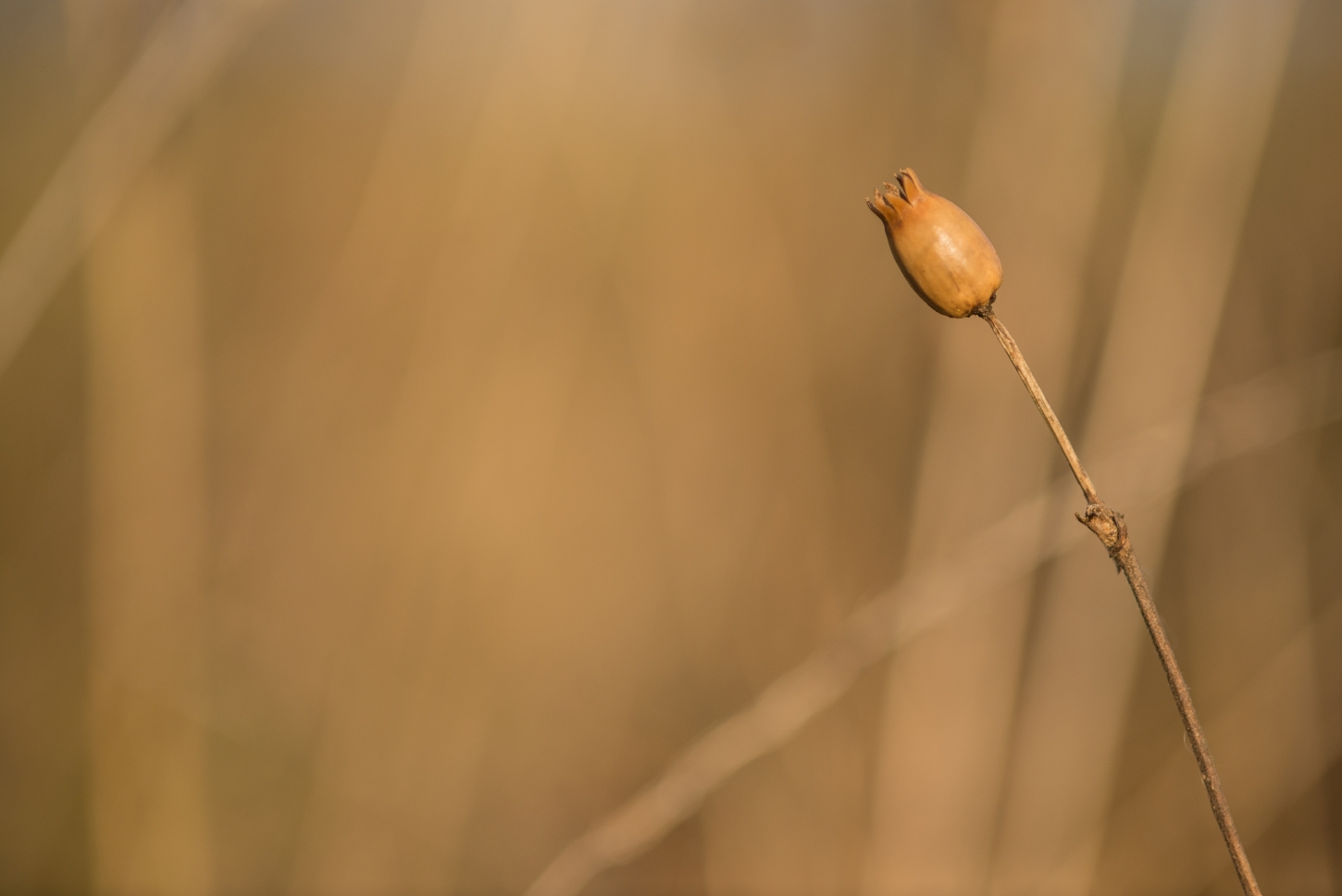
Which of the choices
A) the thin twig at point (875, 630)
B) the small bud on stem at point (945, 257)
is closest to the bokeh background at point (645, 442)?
the thin twig at point (875, 630)

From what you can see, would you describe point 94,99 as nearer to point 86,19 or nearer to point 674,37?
point 86,19

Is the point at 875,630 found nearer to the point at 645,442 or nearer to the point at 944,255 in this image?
the point at 944,255

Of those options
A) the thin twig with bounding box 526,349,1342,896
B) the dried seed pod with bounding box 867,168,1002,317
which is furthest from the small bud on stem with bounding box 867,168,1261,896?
the thin twig with bounding box 526,349,1342,896

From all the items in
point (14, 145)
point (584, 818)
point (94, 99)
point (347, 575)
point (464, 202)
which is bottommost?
point (584, 818)

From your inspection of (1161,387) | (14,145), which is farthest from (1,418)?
(1161,387)

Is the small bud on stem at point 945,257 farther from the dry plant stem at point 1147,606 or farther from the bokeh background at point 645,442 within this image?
the bokeh background at point 645,442

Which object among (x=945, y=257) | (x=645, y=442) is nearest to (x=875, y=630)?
(x=945, y=257)

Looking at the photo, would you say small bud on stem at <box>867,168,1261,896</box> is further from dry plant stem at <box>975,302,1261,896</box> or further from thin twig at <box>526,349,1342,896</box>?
thin twig at <box>526,349,1342,896</box>
